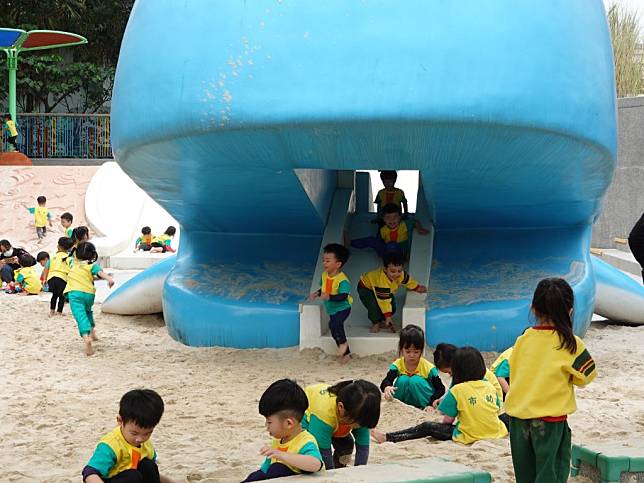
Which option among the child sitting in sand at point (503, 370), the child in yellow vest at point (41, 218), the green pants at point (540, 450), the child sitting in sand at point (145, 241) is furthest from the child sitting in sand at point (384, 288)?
the child in yellow vest at point (41, 218)

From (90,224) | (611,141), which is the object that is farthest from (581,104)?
(90,224)

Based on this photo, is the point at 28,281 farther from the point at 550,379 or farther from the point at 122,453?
the point at 550,379

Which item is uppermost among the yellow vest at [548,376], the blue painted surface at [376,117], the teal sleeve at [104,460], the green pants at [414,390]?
the blue painted surface at [376,117]

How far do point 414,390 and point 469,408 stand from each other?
27.6 inches

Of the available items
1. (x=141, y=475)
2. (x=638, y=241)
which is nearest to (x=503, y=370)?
(x=638, y=241)

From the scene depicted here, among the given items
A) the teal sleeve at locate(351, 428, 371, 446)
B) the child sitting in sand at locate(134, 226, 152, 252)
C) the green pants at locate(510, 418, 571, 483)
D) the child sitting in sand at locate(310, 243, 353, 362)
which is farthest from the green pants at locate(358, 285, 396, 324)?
the child sitting in sand at locate(134, 226, 152, 252)

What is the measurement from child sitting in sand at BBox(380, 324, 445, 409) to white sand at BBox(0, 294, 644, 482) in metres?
0.09

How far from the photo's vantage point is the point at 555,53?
5844mm

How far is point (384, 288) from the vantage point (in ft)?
23.6

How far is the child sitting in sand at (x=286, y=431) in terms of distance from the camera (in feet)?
11.3

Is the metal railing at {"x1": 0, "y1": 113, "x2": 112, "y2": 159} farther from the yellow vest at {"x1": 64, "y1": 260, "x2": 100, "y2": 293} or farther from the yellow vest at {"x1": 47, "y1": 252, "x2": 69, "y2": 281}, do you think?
the yellow vest at {"x1": 64, "y1": 260, "x2": 100, "y2": 293}

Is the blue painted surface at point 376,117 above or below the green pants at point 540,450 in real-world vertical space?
above

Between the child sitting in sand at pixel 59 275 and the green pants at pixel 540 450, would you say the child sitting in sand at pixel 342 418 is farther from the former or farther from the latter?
the child sitting in sand at pixel 59 275

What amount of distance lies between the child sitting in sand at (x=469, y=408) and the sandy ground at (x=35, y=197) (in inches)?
468
